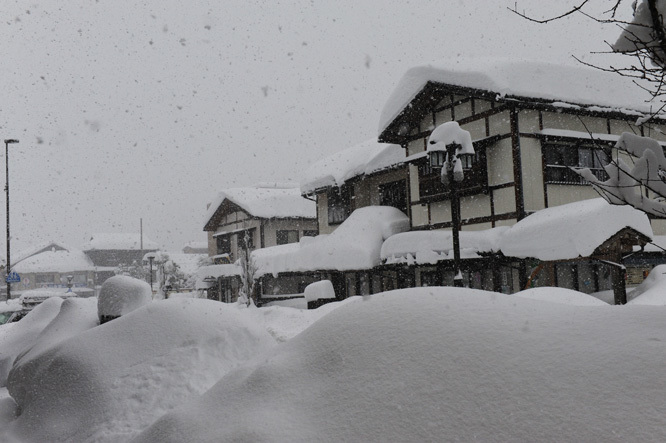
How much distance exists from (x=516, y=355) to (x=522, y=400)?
0.28 metres

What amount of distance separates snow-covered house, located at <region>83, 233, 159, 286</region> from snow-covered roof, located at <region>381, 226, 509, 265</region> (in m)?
45.3

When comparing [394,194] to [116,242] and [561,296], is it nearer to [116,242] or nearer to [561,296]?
[561,296]

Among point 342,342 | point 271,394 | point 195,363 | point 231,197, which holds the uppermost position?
point 231,197

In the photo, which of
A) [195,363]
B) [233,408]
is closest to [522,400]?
[233,408]

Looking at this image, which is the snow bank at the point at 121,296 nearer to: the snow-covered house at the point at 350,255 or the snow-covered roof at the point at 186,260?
the snow-covered house at the point at 350,255

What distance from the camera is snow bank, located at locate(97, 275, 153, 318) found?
6.40 metres

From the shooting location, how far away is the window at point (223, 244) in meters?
32.5

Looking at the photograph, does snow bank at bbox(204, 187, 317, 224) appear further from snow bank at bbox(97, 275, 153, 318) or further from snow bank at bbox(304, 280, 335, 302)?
snow bank at bbox(97, 275, 153, 318)

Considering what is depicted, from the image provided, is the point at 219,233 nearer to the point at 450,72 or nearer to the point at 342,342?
the point at 450,72

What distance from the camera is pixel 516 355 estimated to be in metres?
2.25

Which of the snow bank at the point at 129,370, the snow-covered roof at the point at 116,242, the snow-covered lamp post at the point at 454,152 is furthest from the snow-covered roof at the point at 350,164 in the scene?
the snow-covered roof at the point at 116,242

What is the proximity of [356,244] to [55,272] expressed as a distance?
46456 mm

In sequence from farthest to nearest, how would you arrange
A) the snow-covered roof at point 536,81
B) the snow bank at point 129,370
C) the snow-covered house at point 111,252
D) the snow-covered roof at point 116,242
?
the snow-covered roof at point 116,242
the snow-covered house at point 111,252
the snow-covered roof at point 536,81
the snow bank at point 129,370

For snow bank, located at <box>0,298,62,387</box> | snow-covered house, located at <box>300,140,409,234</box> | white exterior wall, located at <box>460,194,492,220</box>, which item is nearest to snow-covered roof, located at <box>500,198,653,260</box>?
white exterior wall, located at <box>460,194,492,220</box>
